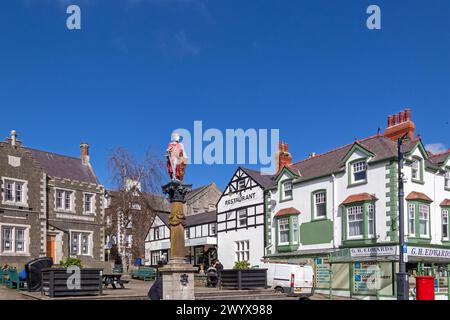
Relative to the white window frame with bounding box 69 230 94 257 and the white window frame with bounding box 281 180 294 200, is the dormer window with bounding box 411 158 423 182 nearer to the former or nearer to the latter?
the white window frame with bounding box 281 180 294 200

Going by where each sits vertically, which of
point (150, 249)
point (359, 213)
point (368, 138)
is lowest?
point (150, 249)

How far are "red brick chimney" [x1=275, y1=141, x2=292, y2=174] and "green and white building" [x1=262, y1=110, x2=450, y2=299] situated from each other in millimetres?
4128

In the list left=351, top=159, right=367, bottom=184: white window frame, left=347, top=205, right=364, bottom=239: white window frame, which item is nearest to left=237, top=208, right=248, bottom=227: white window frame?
left=347, top=205, right=364, bottom=239: white window frame

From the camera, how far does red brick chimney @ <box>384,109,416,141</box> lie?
33.8 metres

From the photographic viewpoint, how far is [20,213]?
36.4m

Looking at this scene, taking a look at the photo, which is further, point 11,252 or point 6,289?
point 11,252

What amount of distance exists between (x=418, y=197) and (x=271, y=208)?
37.2 feet

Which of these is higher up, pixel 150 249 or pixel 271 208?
pixel 271 208

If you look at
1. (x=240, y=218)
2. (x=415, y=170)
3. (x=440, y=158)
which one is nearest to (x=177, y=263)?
(x=415, y=170)

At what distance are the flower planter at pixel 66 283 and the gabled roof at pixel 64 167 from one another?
69.0ft

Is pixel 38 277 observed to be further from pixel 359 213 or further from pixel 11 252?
pixel 359 213
